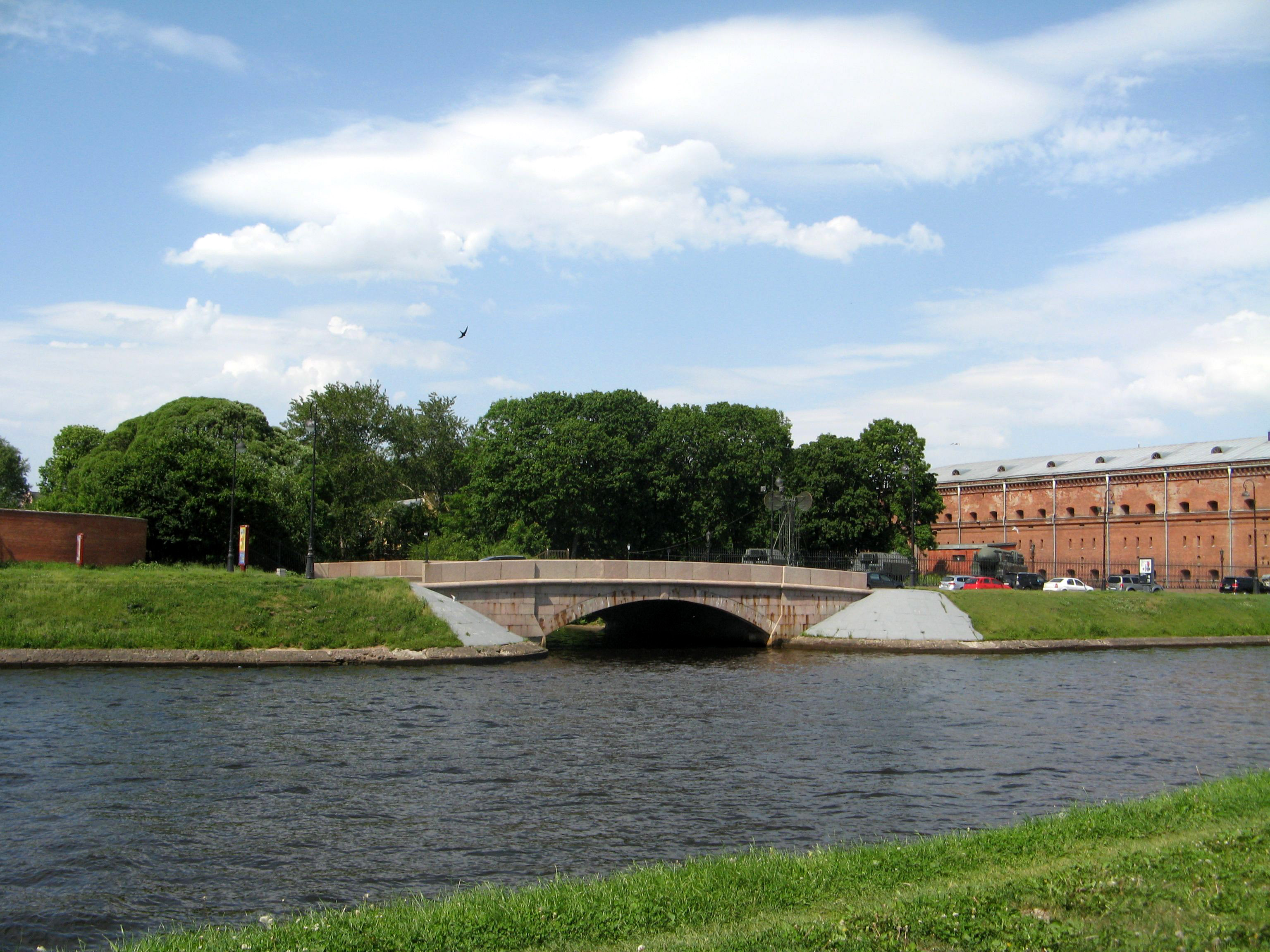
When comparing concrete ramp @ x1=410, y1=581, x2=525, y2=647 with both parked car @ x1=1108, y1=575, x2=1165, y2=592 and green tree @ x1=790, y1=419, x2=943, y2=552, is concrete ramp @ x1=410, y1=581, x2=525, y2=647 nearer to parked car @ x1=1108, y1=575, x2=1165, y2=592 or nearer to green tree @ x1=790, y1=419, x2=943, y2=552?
green tree @ x1=790, y1=419, x2=943, y2=552

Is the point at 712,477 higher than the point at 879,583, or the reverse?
the point at 712,477

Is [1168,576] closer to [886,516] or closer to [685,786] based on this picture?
[886,516]

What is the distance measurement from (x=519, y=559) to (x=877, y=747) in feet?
82.4

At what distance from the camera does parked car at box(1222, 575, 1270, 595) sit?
7244 cm

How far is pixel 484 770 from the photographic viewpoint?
2112 cm

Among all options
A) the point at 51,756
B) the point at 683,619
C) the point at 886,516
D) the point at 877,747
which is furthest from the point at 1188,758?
the point at 886,516

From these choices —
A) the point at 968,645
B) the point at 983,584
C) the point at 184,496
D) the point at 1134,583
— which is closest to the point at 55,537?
the point at 184,496

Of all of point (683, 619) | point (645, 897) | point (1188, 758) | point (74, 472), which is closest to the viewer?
point (645, 897)

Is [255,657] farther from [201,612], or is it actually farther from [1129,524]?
[1129,524]

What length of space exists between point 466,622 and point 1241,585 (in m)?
59.2

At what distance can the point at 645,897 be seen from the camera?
1095cm

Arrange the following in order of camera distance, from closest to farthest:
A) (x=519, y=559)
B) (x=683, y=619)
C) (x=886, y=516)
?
(x=519, y=559) < (x=683, y=619) < (x=886, y=516)

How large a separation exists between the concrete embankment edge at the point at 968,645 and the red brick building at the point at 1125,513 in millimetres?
33655

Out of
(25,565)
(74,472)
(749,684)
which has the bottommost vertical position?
(749,684)
